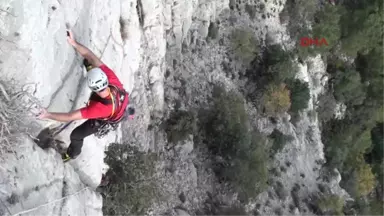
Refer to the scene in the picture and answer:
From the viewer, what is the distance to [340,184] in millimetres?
25969

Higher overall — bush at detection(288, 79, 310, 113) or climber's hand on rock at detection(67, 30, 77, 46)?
bush at detection(288, 79, 310, 113)

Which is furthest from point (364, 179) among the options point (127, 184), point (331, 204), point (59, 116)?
point (59, 116)

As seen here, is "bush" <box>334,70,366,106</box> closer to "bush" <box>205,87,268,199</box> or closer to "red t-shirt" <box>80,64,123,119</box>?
"bush" <box>205,87,268,199</box>

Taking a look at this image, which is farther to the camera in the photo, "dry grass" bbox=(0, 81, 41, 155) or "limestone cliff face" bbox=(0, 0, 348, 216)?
"limestone cliff face" bbox=(0, 0, 348, 216)

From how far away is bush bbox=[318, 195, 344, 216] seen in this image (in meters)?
21.5

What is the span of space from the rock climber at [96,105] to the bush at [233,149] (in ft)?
29.1

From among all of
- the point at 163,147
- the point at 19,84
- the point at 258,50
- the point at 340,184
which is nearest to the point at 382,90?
the point at 340,184

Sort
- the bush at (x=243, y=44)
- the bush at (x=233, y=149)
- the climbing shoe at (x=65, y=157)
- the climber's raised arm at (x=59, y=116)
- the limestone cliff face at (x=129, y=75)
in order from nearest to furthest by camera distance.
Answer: the climber's raised arm at (x=59, y=116) < the limestone cliff face at (x=129, y=75) < the climbing shoe at (x=65, y=157) < the bush at (x=233, y=149) < the bush at (x=243, y=44)

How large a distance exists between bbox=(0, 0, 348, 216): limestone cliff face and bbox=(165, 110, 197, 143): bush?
0.31 m

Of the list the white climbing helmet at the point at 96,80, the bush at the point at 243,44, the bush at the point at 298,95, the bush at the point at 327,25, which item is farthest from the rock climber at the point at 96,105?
the bush at the point at 327,25

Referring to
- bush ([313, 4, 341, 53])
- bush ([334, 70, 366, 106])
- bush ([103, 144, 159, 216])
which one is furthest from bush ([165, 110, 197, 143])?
bush ([334, 70, 366, 106])

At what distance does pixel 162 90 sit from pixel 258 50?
7.75m

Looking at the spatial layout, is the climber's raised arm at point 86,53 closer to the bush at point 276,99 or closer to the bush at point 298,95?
the bush at point 276,99

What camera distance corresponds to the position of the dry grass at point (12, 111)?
627cm
